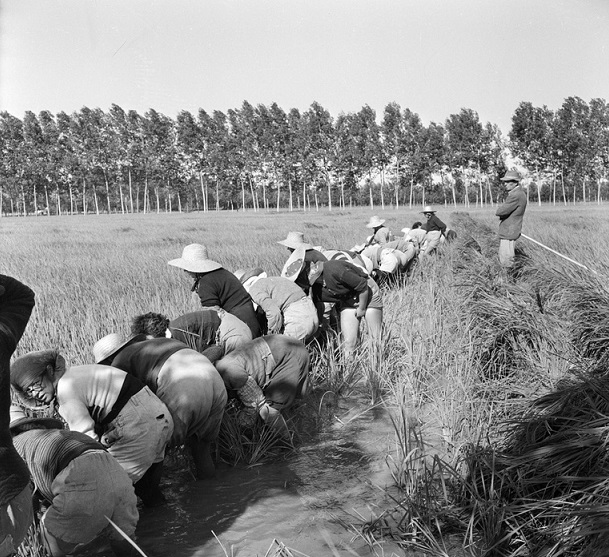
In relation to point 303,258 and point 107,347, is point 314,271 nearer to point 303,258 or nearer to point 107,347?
point 303,258

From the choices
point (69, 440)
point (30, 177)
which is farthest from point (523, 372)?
point (30, 177)

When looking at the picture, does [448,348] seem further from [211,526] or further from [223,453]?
[211,526]

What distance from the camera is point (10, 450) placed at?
1834mm

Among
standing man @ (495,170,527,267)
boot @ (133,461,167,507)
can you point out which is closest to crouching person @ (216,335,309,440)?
boot @ (133,461,167,507)

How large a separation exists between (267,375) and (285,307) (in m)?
1.18

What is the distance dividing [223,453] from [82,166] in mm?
29565

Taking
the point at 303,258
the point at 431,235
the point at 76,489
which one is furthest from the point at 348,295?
the point at 431,235

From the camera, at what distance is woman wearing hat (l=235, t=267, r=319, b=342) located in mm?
4828

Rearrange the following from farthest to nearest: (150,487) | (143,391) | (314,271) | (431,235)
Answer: (431,235) < (314,271) < (150,487) < (143,391)

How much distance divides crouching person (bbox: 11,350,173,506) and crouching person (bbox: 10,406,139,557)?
0.19 metres

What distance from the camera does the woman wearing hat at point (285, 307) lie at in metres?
4.83

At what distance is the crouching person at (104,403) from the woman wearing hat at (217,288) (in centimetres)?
170

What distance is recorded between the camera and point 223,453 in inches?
147

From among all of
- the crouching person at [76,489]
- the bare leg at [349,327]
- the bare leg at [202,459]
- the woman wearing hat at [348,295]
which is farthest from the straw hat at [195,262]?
the crouching person at [76,489]
